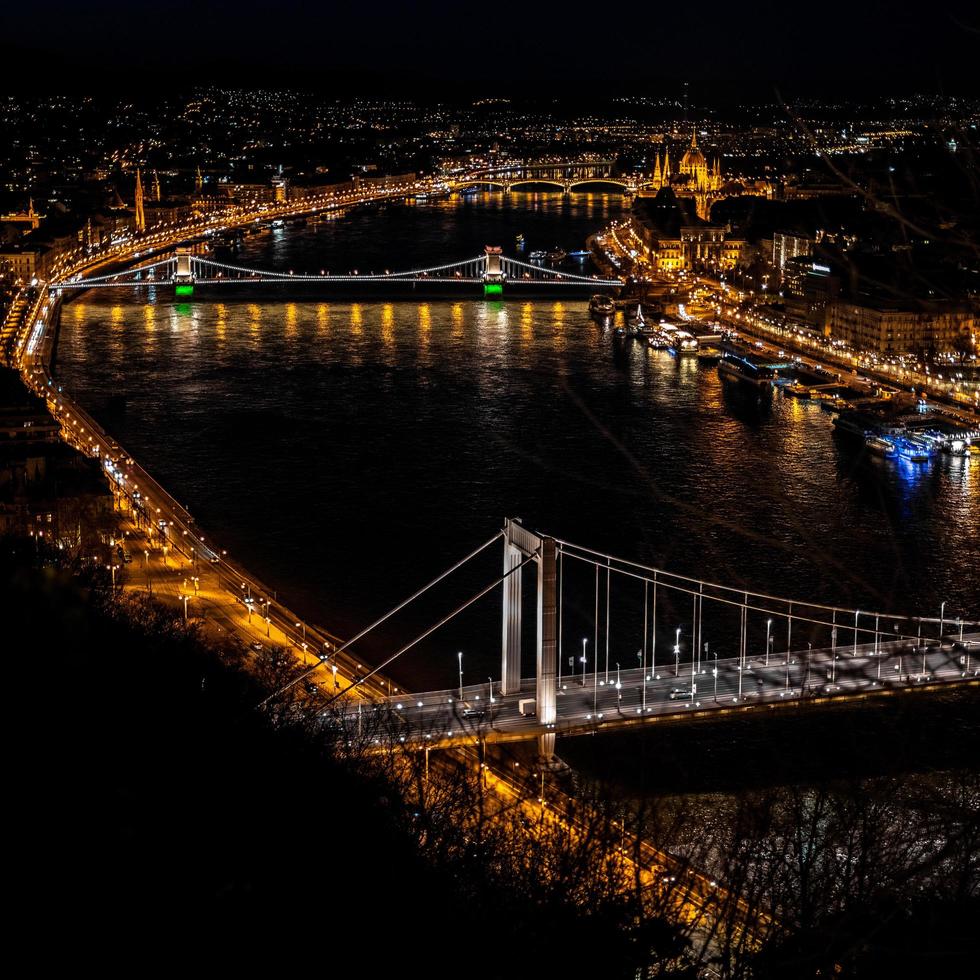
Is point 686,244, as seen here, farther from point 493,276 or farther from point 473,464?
point 473,464

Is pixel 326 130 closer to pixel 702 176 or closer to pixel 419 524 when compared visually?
pixel 702 176

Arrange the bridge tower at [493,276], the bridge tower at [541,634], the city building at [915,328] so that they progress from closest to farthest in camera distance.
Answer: the bridge tower at [541,634] → the city building at [915,328] → the bridge tower at [493,276]

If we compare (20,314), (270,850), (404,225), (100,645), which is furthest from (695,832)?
(404,225)

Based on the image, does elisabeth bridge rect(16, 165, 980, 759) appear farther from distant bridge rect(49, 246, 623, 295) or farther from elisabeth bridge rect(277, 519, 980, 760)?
distant bridge rect(49, 246, 623, 295)

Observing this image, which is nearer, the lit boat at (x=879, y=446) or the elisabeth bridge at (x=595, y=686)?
the elisabeth bridge at (x=595, y=686)

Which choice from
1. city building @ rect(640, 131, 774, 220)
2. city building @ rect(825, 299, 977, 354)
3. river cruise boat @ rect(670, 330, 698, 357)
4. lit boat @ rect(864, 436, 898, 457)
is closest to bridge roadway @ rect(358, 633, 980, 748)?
lit boat @ rect(864, 436, 898, 457)

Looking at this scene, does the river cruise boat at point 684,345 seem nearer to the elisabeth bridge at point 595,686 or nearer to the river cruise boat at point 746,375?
the river cruise boat at point 746,375

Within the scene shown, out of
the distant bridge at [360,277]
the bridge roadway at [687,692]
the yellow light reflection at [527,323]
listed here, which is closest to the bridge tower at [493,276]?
the distant bridge at [360,277]
